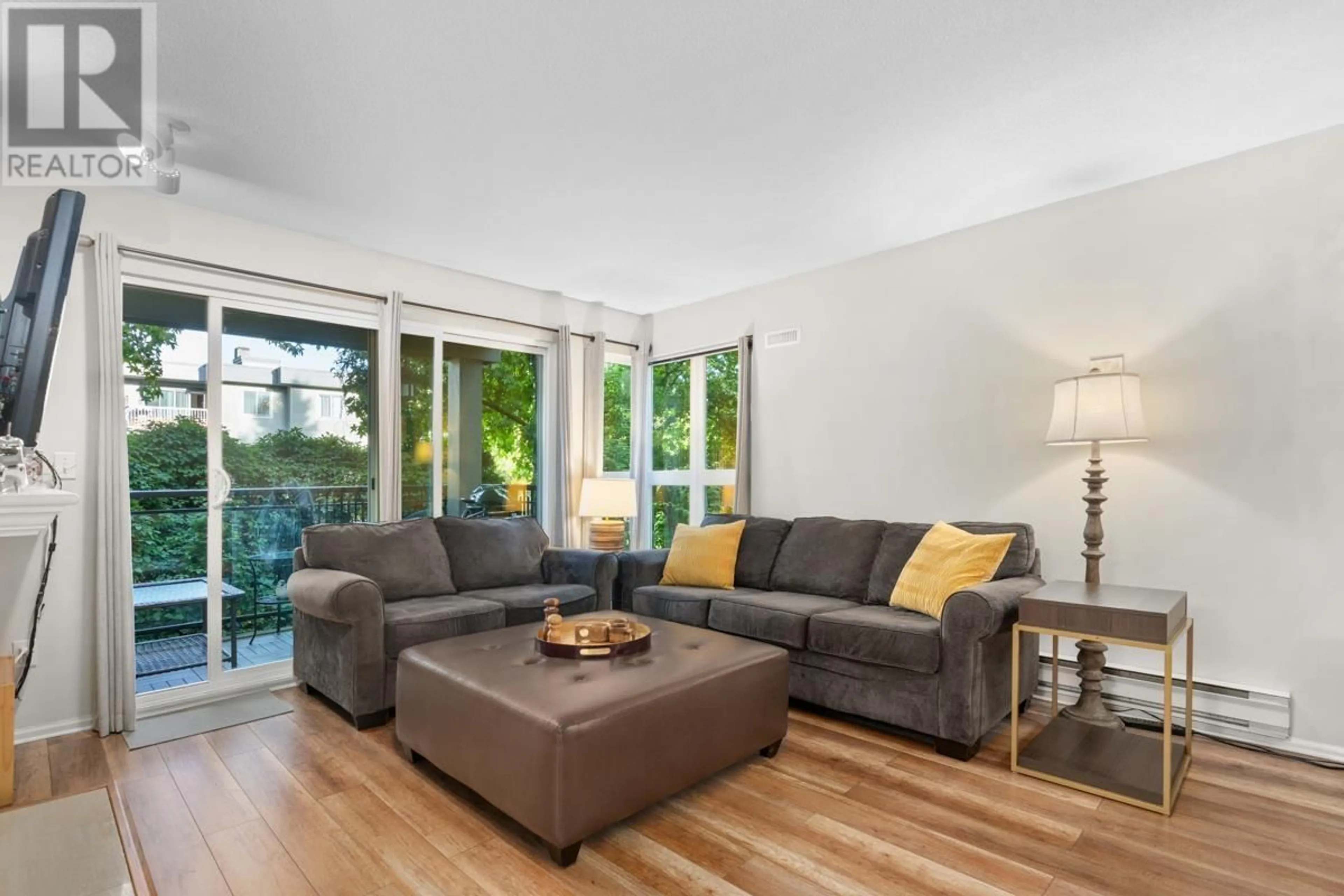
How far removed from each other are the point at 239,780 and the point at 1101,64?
12.9 feet

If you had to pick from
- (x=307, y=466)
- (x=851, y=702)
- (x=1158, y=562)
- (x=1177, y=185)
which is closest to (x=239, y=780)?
(x=307, y=466)

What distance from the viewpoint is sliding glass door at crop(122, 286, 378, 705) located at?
10.6 feet

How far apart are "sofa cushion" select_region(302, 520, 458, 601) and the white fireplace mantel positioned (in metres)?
1.10

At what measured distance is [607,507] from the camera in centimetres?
464

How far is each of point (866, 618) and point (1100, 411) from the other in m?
1.33

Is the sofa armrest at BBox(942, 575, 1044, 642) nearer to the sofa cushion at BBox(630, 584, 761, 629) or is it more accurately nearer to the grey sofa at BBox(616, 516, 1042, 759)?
the grey sofa at BBox(616, 516, 1042, 759)

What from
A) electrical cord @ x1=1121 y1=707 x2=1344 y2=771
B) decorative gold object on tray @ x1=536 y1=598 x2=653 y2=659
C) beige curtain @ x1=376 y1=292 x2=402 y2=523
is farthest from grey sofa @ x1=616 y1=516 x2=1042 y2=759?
beige curtain @ x1=376 y1=292 x2=402 y2=523

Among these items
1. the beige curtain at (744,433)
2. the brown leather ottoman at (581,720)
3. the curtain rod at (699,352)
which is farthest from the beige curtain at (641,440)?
the brown leather ottoman at (581,720)

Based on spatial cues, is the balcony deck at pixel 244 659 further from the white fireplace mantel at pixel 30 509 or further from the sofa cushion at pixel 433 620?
the white fireplace mantel at pixel 30 509

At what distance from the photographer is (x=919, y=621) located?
281cm

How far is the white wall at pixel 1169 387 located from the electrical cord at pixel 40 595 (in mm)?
3997

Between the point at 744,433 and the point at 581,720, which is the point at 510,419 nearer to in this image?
the point at 744,433

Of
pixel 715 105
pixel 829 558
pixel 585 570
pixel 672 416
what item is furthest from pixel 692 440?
pixel 715 105
